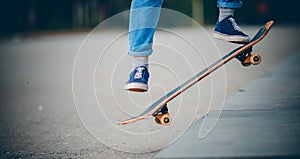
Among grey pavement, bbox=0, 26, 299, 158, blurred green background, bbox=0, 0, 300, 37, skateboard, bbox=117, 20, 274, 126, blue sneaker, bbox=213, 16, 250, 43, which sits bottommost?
blurred green background, bbox=0, 0, 300, 37

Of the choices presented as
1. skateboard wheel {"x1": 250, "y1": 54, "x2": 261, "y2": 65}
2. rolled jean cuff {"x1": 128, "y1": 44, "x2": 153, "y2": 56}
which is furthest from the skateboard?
rolled jean cuff {"x1": 128, "y1": 44, "x2": 153, "y2": 56}

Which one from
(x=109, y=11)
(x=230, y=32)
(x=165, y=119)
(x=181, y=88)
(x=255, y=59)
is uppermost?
(x=230, y=32)

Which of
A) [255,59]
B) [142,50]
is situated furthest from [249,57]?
[142,50]

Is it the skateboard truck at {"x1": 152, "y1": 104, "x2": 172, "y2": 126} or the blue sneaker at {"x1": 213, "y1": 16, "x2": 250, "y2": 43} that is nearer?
the skateboard truck at {"x1": 152, "y1": 104, "x2": 172, "y2": 126}

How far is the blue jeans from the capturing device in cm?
308

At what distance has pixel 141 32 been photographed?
3.08 meters

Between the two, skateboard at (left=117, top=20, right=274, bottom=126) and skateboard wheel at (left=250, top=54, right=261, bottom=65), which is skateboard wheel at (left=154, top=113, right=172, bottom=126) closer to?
skateboard at (left=117, top=20, right=274, bottom=126)

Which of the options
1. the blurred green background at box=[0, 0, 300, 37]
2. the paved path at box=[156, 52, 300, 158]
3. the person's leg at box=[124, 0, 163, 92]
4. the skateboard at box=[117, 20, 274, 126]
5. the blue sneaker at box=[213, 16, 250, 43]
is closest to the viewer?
the paved path at box=[156, 52, 300, 158]

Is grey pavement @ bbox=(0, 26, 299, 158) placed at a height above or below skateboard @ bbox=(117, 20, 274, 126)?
below

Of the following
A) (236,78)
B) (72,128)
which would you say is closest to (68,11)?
(236,78)

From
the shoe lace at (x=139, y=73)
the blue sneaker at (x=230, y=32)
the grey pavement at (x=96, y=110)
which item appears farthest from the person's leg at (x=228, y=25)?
the shoe lace at (x=139, y=73)

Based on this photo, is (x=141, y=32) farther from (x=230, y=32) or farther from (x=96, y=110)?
(x=96, y=110)

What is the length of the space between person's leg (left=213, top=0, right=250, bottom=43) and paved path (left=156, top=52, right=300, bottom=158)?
46 centimetres

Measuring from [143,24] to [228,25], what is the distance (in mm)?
573
